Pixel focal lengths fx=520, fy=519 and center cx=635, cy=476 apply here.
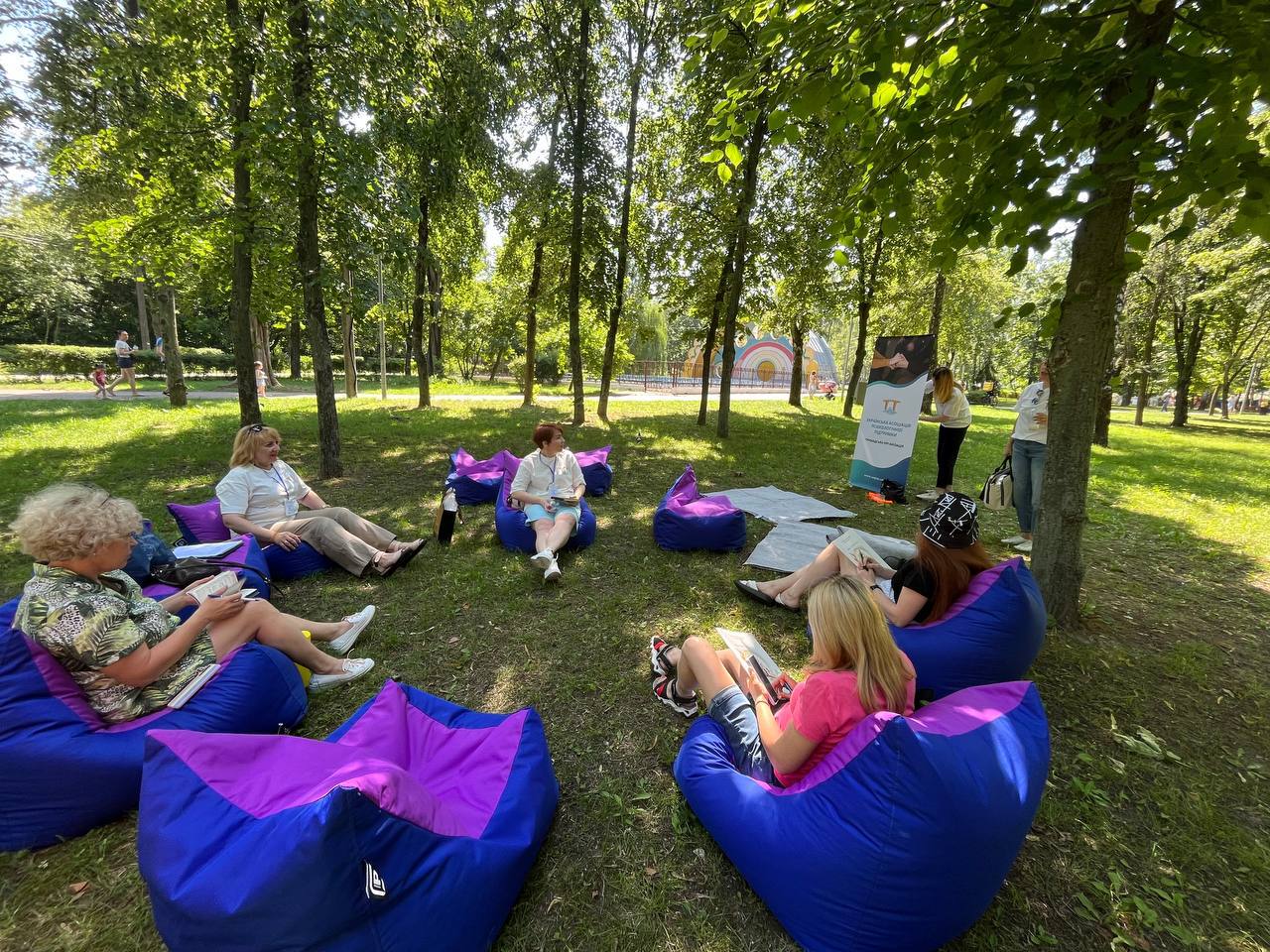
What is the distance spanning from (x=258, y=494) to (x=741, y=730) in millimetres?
4215

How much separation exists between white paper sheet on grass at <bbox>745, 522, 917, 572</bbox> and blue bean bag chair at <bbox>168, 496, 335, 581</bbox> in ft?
12.9

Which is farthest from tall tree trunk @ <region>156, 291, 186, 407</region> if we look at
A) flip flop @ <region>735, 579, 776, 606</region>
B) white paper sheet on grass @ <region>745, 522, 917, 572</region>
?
flip flop @ <region>735, 579, 776, 606</region>

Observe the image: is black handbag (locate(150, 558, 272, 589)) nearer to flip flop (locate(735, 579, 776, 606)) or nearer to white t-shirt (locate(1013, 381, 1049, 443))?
flip flop (locate(735, 579, 776, 606))

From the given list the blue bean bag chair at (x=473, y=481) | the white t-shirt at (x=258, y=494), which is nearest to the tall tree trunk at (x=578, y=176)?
the blue bean bag chair at (x=473, y=481)

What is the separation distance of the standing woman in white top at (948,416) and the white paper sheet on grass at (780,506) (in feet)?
5.76

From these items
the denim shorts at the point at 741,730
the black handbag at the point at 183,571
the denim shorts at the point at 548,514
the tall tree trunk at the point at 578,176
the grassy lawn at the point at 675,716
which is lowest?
the grassy lawn at the point at 675,716

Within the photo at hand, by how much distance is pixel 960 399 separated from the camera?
22.8ft

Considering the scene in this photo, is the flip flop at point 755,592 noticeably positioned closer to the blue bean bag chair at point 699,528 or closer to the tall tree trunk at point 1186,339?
the blue bean bag chair at point 699,528

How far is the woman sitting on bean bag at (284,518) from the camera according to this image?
421 cm

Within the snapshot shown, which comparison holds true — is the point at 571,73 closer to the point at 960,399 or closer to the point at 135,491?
the point at 960,399

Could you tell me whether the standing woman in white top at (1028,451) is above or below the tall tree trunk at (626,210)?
below

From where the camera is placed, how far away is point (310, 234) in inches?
262

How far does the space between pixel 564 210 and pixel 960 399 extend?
349 inches

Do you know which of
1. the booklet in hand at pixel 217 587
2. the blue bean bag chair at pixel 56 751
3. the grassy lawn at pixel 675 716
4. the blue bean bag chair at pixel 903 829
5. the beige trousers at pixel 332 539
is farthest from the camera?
the beige trousers at pixel 332 539
